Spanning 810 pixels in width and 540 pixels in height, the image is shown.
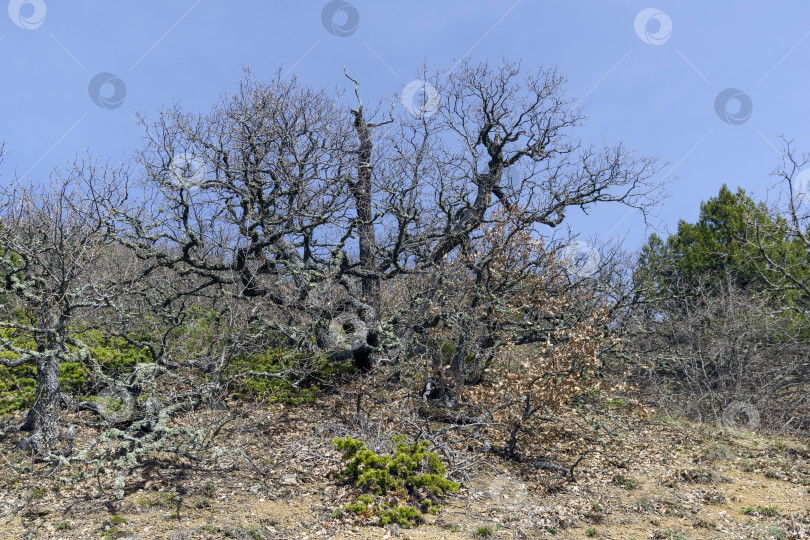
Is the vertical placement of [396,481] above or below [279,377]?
below

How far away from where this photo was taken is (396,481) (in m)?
7.94

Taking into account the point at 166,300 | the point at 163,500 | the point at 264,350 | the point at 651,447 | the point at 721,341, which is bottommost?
the point at 163,500

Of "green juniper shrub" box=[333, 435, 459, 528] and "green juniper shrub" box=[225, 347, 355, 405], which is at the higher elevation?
"green juniper shrub" box=[225, 347, 355, 405]

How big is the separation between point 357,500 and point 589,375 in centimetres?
470

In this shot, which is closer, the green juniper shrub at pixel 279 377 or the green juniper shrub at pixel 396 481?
the green juniper shrub at pixel 396 481

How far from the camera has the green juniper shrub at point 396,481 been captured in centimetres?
749

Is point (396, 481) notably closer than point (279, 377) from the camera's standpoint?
Yes

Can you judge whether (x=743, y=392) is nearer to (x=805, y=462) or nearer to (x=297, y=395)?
(x=805, y=462)

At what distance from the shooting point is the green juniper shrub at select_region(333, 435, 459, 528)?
24.6 feet

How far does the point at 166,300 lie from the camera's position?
1386 centimetres

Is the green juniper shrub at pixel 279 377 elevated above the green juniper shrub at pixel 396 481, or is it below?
above

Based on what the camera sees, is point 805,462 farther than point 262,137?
No

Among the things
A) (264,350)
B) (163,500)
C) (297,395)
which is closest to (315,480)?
(163,500)

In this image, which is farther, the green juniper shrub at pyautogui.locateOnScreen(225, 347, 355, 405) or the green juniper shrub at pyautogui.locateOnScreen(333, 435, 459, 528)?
the green juniper shrub at pyautogui.locateOnScreen(225, 347, 355, 405)
